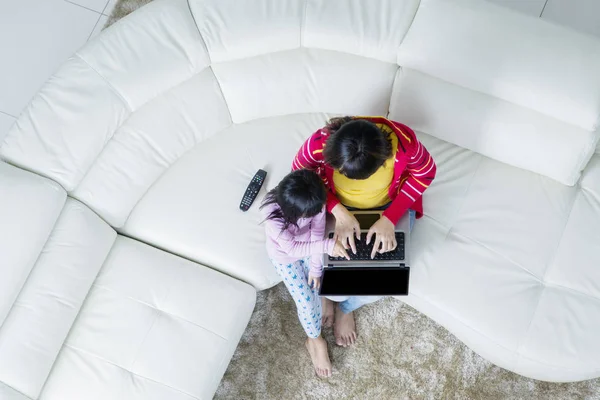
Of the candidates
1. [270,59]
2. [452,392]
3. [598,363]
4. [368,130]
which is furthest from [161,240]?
[598,363]

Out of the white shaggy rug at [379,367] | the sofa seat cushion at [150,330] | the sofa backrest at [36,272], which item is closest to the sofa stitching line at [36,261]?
the sofa backrest at [36,272]

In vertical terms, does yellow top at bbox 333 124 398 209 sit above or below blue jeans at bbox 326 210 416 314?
above

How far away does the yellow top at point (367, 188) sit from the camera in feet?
5.76

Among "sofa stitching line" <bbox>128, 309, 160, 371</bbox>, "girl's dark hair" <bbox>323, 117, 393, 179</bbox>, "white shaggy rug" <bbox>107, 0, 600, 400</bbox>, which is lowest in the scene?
"white shaggy rug" <bbox>107, 0, 600, 400</bbox>

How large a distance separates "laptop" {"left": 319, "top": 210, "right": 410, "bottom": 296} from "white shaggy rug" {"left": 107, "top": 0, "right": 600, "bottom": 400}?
1.56 ft

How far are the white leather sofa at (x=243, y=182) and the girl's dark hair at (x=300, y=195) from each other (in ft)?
1.42

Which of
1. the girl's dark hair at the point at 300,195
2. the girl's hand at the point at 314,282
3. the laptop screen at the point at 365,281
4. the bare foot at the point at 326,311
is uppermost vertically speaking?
the girl's dark hair at the point at 300,195

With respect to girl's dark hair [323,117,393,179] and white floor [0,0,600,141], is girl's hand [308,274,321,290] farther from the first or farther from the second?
white floor [0,0,600,141]

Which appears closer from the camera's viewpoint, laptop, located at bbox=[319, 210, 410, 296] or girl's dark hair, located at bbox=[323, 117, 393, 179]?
girl's dark hair, located at bbox=[323, 117, 393, 179]

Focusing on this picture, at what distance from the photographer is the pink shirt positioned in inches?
68.5

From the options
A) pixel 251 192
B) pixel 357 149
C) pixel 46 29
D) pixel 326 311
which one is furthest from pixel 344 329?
pixel 46 29

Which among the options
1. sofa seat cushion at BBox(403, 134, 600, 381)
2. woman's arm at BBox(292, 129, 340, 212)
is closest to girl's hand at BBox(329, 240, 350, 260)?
woman's arm at BBox(292, 129, 340, 212)

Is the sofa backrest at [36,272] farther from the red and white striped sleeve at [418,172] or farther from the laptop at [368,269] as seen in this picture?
the red and white striped sleeve at [418,172]

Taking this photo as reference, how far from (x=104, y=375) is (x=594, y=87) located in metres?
1.85
